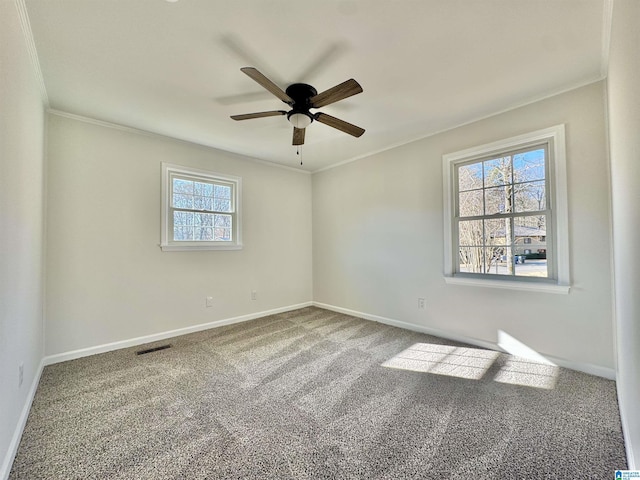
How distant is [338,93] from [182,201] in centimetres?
254

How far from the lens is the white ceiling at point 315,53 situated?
63.2 inches

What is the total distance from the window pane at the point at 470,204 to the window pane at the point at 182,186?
3.41m

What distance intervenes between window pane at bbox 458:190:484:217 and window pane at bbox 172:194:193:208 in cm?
339

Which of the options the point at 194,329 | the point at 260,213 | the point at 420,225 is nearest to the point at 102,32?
the point at 260,213

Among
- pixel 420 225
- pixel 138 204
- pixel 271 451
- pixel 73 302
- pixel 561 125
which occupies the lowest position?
pixel 271 451

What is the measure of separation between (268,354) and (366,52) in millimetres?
2828

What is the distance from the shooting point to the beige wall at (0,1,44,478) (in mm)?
1355

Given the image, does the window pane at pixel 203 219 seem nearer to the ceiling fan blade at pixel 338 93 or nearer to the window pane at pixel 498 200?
the ceiling fan blade at pixel 338 93

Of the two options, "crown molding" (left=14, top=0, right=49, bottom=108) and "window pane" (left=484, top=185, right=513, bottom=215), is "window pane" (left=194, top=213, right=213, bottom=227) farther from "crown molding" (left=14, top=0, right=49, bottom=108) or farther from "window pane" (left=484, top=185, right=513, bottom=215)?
"window pane" (left=484, top=185, right=513, bottom=215)

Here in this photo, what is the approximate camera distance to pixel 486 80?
2.27 metres

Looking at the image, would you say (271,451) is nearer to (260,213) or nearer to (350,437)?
(350,437)

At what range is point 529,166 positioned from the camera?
2.70 meters

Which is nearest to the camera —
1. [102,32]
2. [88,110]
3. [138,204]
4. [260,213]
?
[102,32]

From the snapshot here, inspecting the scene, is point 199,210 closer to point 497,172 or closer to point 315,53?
point 315,53
